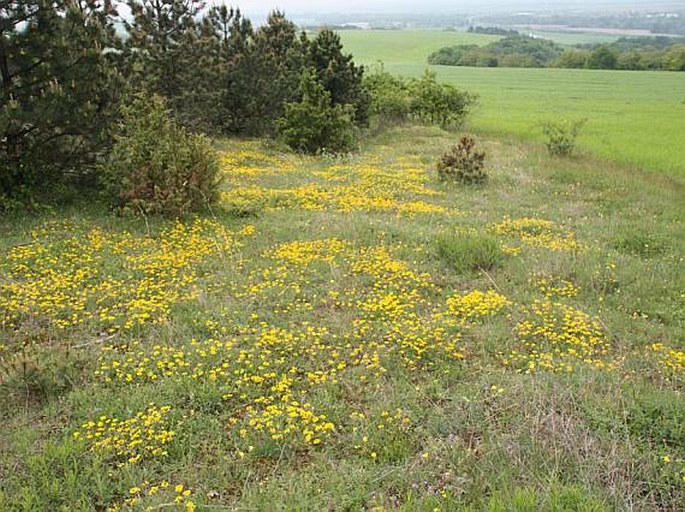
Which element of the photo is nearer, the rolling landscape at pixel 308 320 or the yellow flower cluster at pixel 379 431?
the rolling landscape at pixel 308 320

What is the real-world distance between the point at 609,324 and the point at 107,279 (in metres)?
6.02

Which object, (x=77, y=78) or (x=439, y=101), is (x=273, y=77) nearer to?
(x=439, y=101)

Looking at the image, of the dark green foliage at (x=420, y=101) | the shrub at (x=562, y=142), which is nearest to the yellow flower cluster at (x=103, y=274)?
the shrub at (x=562, y=142)

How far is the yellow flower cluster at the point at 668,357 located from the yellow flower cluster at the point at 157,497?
434 cm

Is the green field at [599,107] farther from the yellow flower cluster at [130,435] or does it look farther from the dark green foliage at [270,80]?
the yellow flower cluster at [130,435]

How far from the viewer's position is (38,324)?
657cm

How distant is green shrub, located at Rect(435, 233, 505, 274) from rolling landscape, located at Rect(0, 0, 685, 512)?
0.03m

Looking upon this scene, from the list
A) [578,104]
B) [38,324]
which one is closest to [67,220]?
[38,324]

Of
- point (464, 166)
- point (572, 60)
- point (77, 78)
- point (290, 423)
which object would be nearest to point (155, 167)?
point (77, 78)

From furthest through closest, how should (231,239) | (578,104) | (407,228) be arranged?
(578,104) < (407,228) < (231,239)

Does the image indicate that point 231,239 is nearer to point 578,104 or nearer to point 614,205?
point 614,205

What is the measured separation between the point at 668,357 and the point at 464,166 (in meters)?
9.59

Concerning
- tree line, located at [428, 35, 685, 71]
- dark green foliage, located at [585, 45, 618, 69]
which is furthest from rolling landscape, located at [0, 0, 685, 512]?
dark green foliage, located at [585, 45, 618, 69]

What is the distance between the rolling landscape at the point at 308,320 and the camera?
4.19m
